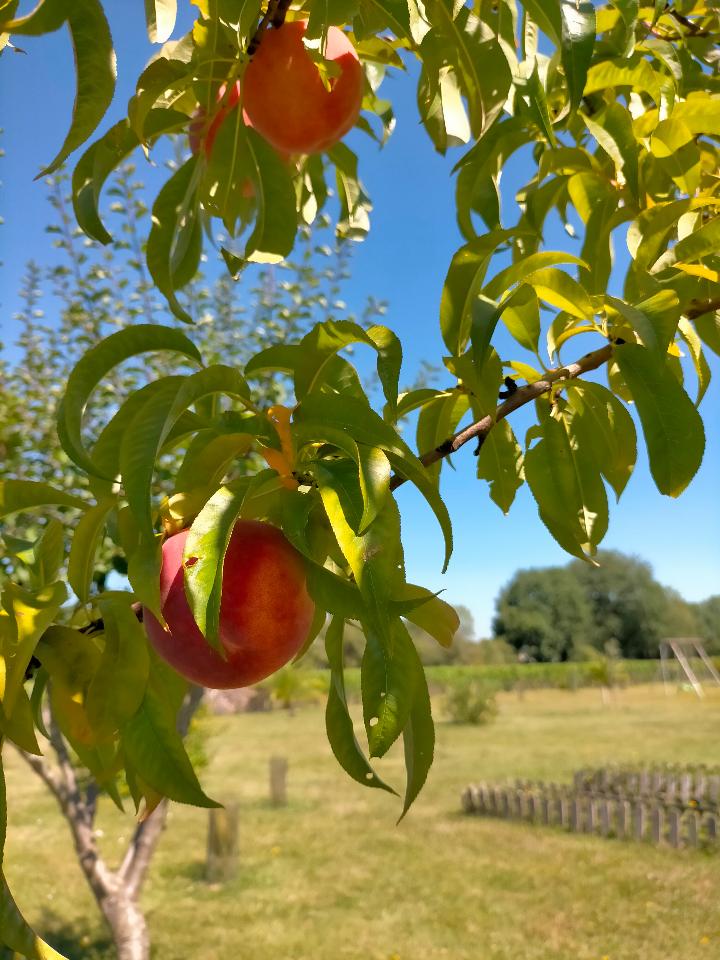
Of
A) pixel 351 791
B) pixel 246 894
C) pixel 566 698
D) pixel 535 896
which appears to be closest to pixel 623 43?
pixel 535 896

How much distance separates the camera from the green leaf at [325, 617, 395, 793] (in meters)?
0.48

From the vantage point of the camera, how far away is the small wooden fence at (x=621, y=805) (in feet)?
19.8

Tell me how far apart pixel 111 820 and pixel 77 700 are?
8075 millimetres

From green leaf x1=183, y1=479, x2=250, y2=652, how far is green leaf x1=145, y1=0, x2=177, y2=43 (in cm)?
44

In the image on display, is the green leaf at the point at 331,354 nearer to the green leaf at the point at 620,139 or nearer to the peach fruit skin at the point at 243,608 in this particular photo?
the peach fruit skin at the point at 243,608

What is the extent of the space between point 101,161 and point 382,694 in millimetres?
470

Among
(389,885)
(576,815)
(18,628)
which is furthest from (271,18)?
(576,815)

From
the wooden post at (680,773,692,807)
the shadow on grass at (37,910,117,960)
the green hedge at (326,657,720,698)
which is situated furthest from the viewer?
the green hedge at (326,657,720,698)

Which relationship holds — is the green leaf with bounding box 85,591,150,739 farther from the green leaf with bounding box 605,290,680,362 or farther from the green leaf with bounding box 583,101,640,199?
the green leaf with bounding box 583,101,640,199

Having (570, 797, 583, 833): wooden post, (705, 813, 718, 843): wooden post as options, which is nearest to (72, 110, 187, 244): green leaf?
(705, 813, 718, 843): wooden post

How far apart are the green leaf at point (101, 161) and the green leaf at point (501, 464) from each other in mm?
404

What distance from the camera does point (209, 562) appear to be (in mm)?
420

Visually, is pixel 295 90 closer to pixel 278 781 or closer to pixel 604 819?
pixel 604 819

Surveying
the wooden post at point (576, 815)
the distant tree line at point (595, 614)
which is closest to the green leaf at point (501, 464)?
the wooden post at point (576, 815)
